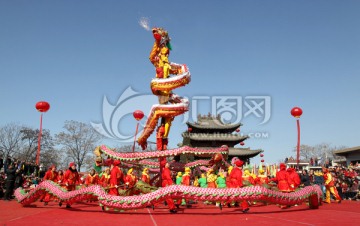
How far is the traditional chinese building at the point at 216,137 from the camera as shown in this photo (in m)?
28.1

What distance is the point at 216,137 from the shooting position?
28.6 meters

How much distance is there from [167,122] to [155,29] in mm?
3514

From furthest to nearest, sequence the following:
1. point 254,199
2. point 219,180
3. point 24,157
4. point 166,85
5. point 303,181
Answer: point 24,157, point 303,181, point 166,85, point 219,180, point 254,199

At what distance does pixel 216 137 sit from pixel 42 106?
20085mm

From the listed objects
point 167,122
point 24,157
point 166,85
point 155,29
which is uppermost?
point 155,29

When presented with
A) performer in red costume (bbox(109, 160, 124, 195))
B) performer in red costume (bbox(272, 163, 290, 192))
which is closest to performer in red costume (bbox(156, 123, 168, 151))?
performer in red costume (bbox(109, 160, 124, 195))

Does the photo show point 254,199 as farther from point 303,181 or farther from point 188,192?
point 303,181

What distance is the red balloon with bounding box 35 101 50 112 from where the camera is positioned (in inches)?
413

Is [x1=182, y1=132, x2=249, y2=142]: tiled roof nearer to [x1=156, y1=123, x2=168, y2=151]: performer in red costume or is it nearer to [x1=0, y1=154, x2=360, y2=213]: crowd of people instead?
[x1=0, y1=154, x2=360, y2=213]: crowd of people

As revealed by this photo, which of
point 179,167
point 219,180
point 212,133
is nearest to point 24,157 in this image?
point 212,133

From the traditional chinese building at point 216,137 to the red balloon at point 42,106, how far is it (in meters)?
18.1

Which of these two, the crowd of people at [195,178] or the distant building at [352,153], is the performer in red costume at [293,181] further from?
the distant building at [352,153]

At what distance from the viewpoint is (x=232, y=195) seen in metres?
6.75

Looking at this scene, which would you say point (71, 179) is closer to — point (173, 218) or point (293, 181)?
point (173, 218)
